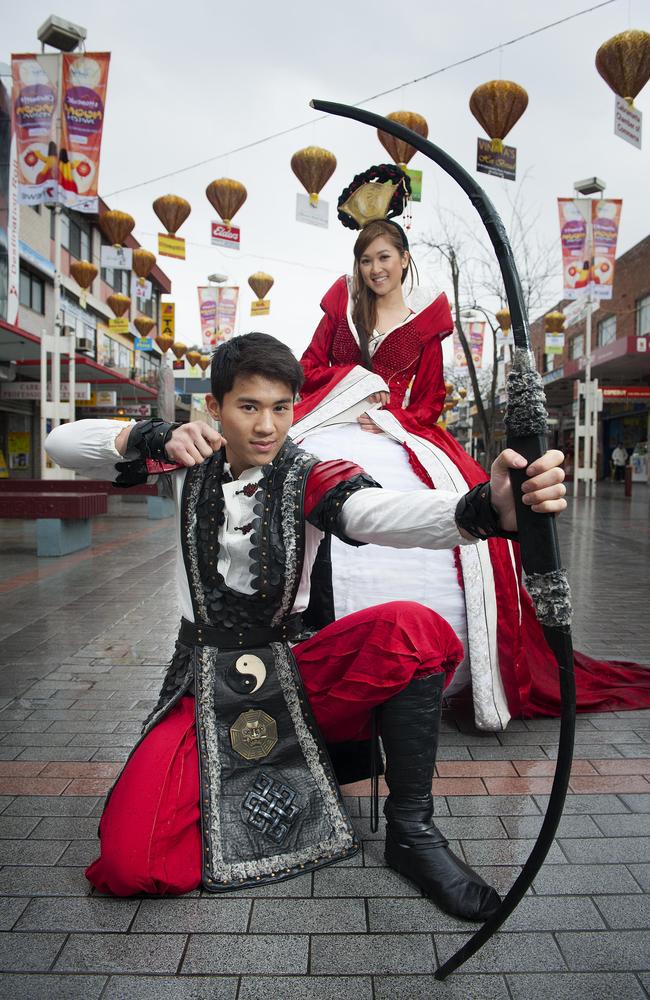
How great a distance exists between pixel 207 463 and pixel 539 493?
3.60 feet

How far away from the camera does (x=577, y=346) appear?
33.5 metres

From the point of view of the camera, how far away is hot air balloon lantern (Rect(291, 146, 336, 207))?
351 inches

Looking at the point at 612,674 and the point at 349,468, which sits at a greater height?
the point at 349,468

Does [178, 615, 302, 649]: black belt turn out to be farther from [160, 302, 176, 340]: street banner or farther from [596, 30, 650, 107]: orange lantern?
[160, 302, 176, 340]: street banner

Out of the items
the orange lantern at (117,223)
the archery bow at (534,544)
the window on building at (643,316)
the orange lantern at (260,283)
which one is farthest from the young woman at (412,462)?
the window on building at (643,316)

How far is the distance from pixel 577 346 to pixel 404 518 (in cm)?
3424

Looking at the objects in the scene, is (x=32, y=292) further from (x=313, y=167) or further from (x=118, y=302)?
(x=313, y=167)

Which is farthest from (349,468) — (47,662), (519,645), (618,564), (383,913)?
(618,564)

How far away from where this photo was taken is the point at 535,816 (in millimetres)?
2434

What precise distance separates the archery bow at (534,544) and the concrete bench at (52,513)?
744 centimetres

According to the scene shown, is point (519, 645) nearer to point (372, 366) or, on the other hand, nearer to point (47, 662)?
point (372, 366)

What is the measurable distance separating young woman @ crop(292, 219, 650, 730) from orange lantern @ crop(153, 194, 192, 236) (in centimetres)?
881

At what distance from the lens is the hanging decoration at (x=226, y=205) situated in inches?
429

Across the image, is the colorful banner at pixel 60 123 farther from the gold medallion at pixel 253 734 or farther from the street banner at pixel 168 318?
the street banner at pixel 168 318
